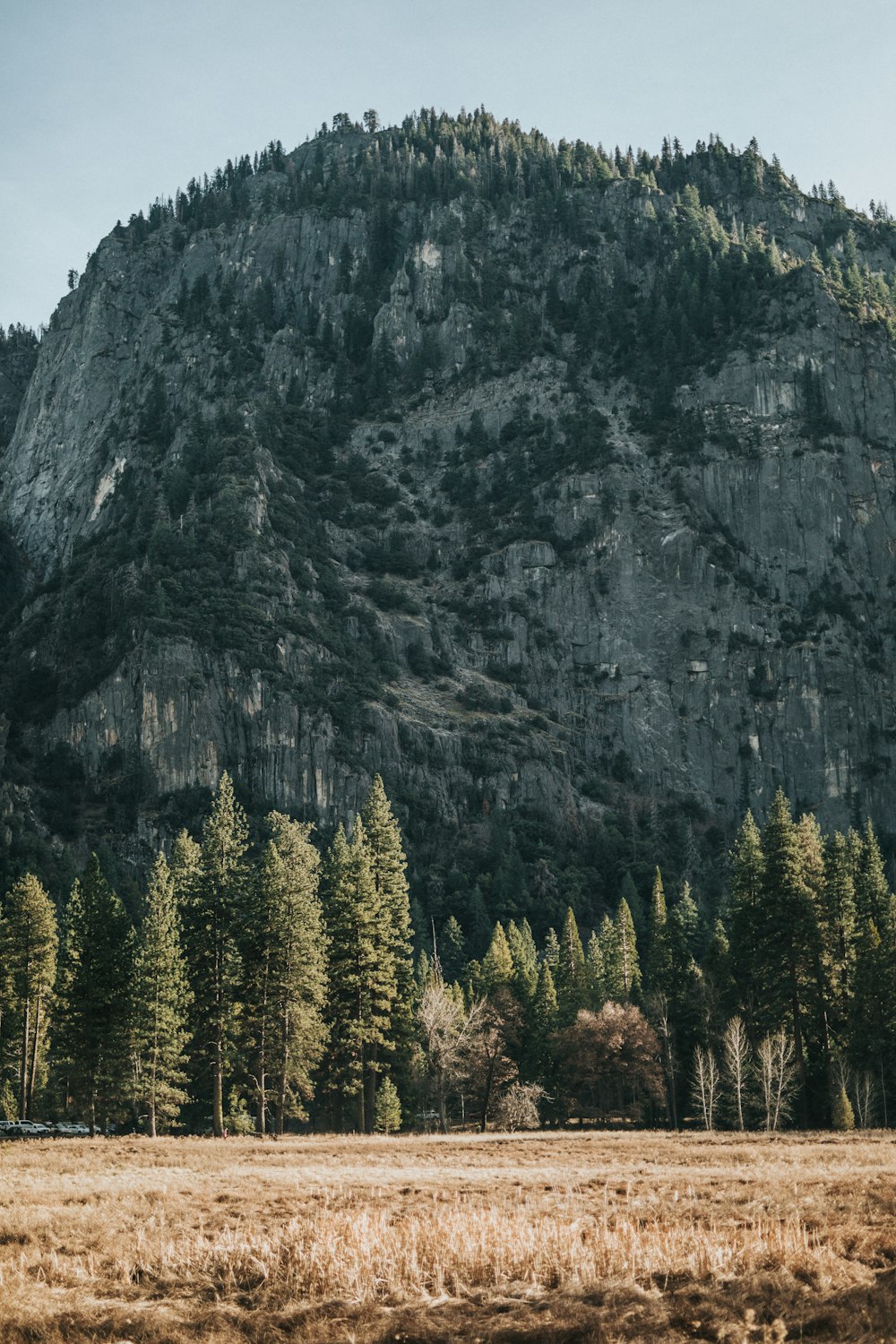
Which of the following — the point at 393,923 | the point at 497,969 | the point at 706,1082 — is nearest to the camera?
the point at 706,1082

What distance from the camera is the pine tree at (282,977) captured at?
2394 inches

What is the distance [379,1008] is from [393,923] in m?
5.18

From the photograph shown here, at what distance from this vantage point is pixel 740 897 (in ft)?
259

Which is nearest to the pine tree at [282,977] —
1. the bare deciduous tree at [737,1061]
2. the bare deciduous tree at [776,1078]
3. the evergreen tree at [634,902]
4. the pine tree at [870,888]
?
the bare deciduous tree at [737,1061]

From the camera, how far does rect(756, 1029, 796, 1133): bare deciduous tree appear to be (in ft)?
208

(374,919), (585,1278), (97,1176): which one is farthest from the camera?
(374,919)

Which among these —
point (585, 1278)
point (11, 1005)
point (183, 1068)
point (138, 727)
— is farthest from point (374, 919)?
point (138, 727)

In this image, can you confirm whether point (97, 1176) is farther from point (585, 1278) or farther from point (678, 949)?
point (678, 949)

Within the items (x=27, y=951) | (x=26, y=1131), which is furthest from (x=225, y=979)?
(x=26, y=1131)

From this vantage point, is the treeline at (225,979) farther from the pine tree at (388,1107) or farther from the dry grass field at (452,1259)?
the dry grass field at (452,1259)

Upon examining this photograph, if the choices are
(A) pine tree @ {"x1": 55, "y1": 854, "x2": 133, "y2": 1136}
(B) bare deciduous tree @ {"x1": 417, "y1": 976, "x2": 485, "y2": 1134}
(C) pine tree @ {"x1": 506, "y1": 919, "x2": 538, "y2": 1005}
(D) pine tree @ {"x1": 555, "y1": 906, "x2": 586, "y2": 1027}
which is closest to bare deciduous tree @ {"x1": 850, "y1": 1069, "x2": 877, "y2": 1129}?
(B) bare deciduous tree @ {"x1": 417, "y1": 976, "x2": 485, "y2": 1134}

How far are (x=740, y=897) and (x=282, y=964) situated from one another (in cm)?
3009

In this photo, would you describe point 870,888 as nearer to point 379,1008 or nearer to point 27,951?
point 379,1008

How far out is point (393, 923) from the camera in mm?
72500
